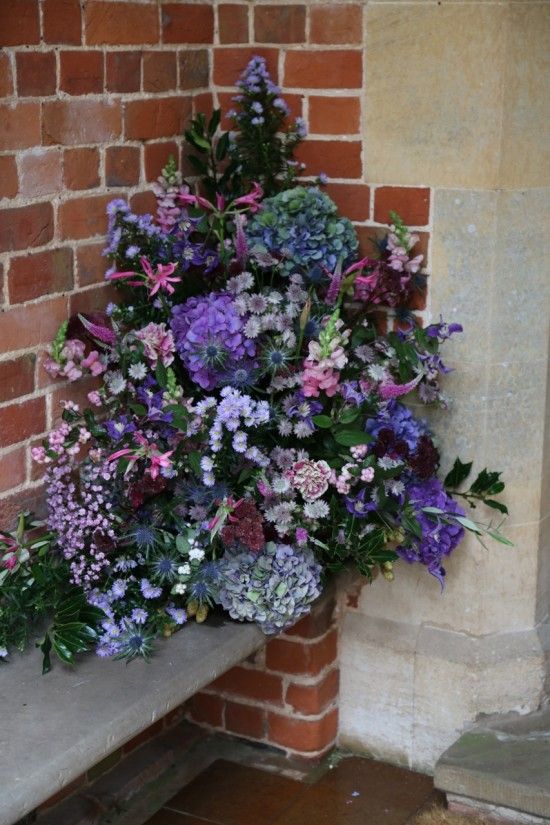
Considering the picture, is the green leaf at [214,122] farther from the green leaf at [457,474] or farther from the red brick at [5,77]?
the green leaf at [457,474]

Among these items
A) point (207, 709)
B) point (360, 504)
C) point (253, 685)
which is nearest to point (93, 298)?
point (360, 504)

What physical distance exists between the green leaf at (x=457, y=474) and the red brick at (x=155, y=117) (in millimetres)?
1047

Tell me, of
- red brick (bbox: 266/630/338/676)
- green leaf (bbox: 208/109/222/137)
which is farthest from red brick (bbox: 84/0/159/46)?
red brick (bbox: 266/630/338/676)

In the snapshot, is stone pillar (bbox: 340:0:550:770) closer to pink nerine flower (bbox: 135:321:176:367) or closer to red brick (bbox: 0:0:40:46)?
pink nerine flower (bbox: 135:321:176:367)

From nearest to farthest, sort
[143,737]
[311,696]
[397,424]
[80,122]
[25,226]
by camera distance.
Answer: [25,226]
[80,122]
[397,424]
[311,696]
[143,737]

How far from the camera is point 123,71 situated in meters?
2.64

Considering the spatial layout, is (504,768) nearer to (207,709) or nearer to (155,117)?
(207,709)

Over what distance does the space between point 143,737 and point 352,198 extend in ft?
5.09

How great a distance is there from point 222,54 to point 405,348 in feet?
2.90

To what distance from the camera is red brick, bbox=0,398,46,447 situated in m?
2.46

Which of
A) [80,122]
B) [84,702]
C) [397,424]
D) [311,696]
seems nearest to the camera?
[84,702]

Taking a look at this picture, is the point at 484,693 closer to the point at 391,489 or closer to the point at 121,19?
the point at 391,489

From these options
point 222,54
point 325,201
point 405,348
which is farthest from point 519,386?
point 222,54

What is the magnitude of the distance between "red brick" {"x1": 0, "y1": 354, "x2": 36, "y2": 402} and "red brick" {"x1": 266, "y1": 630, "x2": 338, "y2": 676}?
1049 mm
